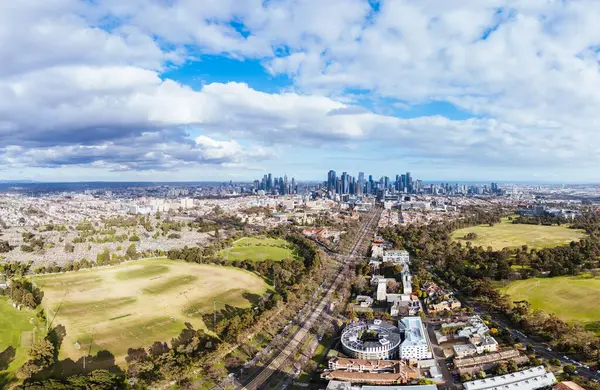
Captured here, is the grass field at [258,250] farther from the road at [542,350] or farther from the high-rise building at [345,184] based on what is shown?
the high-rise building at [345,184]

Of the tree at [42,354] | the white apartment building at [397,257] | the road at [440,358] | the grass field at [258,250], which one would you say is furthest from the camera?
the grass field at [258,250]

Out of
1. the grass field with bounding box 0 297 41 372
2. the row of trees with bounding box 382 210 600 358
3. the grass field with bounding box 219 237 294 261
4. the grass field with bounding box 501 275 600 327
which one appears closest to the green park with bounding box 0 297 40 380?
the grass field with bounding box 0 297 41 372

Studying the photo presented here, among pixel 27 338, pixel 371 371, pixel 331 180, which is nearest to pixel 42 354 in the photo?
pixel 27 338

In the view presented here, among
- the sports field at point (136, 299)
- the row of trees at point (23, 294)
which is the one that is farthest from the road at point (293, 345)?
the row of trees at point (23, 294)

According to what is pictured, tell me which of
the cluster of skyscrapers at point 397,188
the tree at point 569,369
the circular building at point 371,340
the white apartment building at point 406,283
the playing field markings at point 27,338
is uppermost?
the cluster of skyscrapers at point 397,188

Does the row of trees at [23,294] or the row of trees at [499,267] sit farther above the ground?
the row of trees at [499,267]

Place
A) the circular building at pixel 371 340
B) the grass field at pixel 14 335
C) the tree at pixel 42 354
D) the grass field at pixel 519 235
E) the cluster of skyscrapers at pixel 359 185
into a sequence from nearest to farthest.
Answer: the tree at pixel 42 354, the grass field at pixel 14 335, the circular building at pixel 371 340, the grass field at pixel 519 235, the cluster of skyscrapers at pixel 359 185
